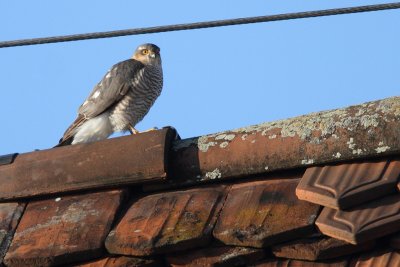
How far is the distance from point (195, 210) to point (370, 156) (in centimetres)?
57

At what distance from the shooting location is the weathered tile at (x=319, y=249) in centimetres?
265

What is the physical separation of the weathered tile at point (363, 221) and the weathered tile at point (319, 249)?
0.03m

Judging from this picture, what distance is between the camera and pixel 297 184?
295 cm

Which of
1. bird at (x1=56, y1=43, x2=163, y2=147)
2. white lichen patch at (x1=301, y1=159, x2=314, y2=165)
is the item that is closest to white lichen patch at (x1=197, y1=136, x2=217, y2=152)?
white lichen patch at (x1=301, y1=159, x2=314, y2=165)

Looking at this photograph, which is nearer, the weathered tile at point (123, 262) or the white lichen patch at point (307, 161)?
the weathered tile at point (123, 262)

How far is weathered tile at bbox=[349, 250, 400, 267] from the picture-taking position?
257cm

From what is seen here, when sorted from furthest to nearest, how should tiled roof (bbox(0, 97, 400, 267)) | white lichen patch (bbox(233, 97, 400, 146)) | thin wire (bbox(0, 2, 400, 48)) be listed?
1. thin wire (bbox(0, 2, 400, 48))
2. white lichen patch (bbox(233, 97, 400, 146))
3. tiled roof (bbox(0, 97, 400, 267))

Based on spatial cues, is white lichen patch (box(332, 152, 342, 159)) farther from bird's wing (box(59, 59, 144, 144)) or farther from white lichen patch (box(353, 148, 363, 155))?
bird's wing (box(59, 59, 144, 144))

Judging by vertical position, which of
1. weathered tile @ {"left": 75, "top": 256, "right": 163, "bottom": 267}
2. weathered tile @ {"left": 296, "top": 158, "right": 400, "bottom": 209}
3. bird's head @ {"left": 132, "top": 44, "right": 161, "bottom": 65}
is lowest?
weathered tile @ {"left": 75, "top": 256, "right": 163, "bottom": 267}

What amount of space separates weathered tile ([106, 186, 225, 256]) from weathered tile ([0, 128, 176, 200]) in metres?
0.11

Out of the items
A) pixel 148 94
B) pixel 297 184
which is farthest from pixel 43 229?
pixel 148 94

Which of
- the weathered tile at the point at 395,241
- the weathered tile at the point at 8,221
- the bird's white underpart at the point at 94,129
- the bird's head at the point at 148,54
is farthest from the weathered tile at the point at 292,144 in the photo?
the bird's head at the point at 148,54

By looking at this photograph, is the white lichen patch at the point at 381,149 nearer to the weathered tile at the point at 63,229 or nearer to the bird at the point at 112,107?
the weathered tile at the point at 63,229

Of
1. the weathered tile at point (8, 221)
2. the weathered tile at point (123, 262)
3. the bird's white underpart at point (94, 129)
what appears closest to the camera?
the weathered tile at point (123, 262)
